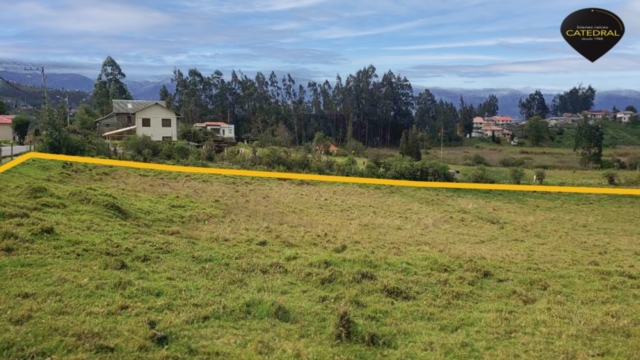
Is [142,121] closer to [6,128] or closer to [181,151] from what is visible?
[6,128]

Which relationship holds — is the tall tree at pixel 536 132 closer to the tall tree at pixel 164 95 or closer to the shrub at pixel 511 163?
the shrub at pixel 511 163

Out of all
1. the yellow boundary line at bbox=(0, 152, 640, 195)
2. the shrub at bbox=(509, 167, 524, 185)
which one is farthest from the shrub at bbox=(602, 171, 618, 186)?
the shrub at bbox=(509, 167, 524, 185)

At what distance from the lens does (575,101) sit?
298ft

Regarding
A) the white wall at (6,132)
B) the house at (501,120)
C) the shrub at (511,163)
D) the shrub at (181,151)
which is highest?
the house at (501,120)

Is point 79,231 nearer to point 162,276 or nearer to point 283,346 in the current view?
point 162,276

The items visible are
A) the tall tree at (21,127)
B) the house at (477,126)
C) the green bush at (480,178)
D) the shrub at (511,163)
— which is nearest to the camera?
the green bush at (480,178)

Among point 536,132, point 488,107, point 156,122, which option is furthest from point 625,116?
point 156,122

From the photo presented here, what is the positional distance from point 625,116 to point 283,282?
91.5 meters

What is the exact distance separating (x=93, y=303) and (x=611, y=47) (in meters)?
7.07

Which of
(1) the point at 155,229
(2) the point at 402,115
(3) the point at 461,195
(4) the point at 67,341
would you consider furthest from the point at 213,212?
(2) the point at 402,115

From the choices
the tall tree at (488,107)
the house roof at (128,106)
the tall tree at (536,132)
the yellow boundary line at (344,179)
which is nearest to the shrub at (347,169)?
the yellow boundary line at (344,179)

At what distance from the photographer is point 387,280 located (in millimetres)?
8391

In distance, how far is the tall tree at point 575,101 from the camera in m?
90.2

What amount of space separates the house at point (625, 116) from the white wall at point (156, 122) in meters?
75.8
